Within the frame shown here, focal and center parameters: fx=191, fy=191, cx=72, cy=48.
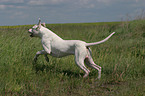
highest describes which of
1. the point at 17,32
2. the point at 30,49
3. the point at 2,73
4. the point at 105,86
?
the point at 17,32

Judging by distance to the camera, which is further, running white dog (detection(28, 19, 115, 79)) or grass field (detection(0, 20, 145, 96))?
running white dog (detection(28, 19, 115, 79))

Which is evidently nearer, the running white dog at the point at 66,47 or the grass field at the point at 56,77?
the grass field at the point at 56,77

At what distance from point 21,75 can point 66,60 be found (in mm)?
2006

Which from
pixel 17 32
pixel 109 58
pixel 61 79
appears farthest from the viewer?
pixel 17 32

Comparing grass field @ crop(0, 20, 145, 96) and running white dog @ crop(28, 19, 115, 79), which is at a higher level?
running white dog @ crop(28, 19, 115, 79)

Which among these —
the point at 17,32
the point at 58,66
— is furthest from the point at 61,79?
the point at 17,32

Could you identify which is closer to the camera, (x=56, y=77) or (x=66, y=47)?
(x=66, y=47)

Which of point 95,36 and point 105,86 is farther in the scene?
point 95,36

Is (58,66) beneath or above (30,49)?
beneath

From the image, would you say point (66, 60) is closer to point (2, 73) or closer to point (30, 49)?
point (30, 49)

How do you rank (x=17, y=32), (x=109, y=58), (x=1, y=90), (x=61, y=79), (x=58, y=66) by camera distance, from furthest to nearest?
1. (x=17, y=32)
2. (x=109, y=58)
3. (x=58, y=66)
4. (x=61, y=79)
5. (x=1, y=90)

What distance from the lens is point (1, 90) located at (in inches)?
173

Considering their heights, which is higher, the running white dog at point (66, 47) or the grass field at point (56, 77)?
the running white dog at point (66, 47)

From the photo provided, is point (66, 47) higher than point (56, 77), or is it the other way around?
point (66, 47)
